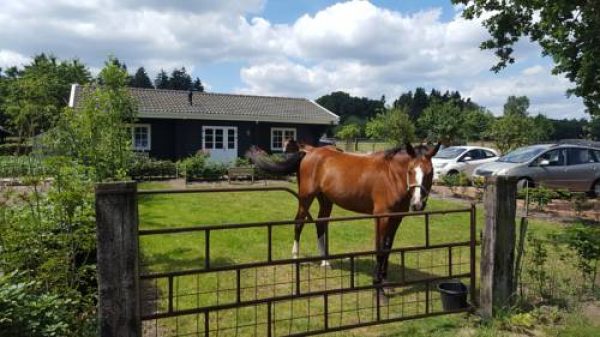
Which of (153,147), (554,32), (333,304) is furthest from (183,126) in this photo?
(333,304)

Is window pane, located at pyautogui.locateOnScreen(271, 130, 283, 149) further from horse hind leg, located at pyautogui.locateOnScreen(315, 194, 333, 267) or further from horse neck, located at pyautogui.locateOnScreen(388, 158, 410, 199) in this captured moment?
horse neck, located at pyautogui.locateOnScreen(388, 158, 410, 199)

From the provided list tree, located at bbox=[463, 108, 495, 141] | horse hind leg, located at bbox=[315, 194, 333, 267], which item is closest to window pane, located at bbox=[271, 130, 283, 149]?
horse hind leg, located at bbox=[315, 194, 333, 267]

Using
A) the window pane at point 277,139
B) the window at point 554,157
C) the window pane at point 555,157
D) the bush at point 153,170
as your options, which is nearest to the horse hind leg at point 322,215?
the window at point 554,157

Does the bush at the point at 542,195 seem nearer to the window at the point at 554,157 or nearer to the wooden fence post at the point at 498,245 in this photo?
the window at the point at 554,157

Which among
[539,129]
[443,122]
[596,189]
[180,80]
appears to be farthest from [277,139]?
[180,80]

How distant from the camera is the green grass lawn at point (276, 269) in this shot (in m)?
4.56

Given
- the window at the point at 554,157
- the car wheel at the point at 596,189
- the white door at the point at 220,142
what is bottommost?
the car wheel at the point at 596,189

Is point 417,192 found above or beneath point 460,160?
beneath

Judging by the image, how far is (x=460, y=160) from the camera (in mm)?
18750

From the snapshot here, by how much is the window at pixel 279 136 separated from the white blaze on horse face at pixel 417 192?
2067 cm

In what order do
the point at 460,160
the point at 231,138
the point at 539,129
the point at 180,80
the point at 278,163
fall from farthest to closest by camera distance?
the point at 180,80 → the point at 539,129 → the point at 231,138 → the point at 460,160 → the point at 278,163

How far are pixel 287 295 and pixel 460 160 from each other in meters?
16.3

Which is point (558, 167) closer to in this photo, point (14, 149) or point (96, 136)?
point (96, 136)

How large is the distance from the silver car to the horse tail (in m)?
9.27
